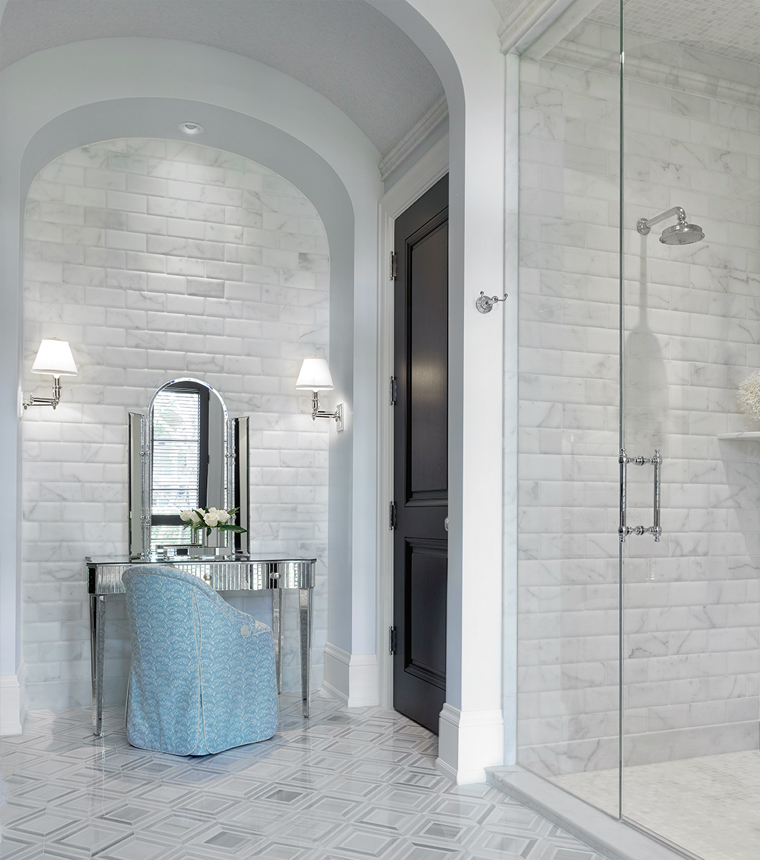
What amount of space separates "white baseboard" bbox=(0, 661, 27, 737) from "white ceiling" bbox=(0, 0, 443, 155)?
108 inches

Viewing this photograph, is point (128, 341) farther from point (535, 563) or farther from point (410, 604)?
point (535, 563)

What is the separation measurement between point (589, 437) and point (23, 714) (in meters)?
2.83

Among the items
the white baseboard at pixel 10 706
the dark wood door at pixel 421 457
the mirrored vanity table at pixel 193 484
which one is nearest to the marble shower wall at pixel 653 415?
the dark wood door at pixel 421 457

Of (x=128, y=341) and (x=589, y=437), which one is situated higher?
(x=128, y=341)

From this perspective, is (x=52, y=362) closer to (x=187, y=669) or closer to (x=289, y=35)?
(x=187, y=669)

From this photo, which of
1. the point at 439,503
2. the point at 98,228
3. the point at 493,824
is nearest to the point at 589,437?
the point at 439,503

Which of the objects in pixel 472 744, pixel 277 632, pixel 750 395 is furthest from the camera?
pixel 277 632

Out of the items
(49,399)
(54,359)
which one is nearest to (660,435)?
(54,359)

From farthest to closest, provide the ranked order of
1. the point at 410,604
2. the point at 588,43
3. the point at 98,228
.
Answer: the point at 98,228
the point at 410,604
the point at 588,43

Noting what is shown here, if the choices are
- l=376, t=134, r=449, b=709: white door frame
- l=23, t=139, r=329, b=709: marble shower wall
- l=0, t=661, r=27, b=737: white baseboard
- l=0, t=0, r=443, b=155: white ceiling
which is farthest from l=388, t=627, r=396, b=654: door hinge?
l=0, t=0, r=443, b=155: white ceiling

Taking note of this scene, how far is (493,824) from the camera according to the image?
2549 mm

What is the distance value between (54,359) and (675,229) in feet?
9.13

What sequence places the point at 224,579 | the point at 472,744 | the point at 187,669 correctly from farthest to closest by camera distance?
the point at 224,579, the point at 187,669, the point at 472,744

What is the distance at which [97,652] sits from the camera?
11.7 feet
